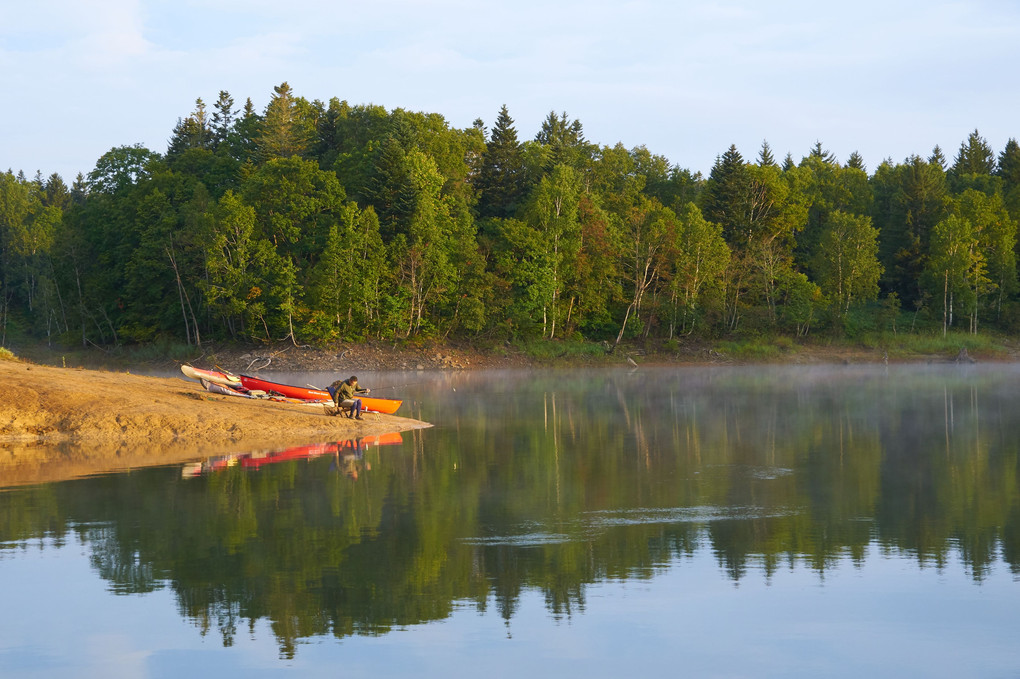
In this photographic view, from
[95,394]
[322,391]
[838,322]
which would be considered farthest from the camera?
[838,322]

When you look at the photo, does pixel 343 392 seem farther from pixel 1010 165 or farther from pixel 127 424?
pixel 1010 165

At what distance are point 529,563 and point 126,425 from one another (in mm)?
17809

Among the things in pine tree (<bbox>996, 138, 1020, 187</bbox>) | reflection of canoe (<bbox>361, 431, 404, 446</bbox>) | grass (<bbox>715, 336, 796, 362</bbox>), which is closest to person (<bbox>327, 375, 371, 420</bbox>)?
reflection of canoe (<bbox>361, 431, 404, 446</bbox>)

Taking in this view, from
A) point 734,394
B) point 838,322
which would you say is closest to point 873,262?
point 838,322

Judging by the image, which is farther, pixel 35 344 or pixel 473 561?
pixel 35 344

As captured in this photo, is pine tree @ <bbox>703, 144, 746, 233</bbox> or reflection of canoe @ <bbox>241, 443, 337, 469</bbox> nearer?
reflection of canoe @ <bbox>241, 443, 337, 469</bbox>

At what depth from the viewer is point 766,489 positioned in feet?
70.1

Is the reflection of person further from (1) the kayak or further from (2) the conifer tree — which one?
(2) the conifer tree

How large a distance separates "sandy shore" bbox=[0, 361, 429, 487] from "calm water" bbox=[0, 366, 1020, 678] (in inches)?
80.9

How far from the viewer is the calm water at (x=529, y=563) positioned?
11172 millimetres

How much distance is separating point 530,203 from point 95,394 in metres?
55.6

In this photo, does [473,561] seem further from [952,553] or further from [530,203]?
[530,203]

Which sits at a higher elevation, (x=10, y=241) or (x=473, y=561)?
(x=10, y=241)

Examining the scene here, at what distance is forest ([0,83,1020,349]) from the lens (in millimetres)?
77500
